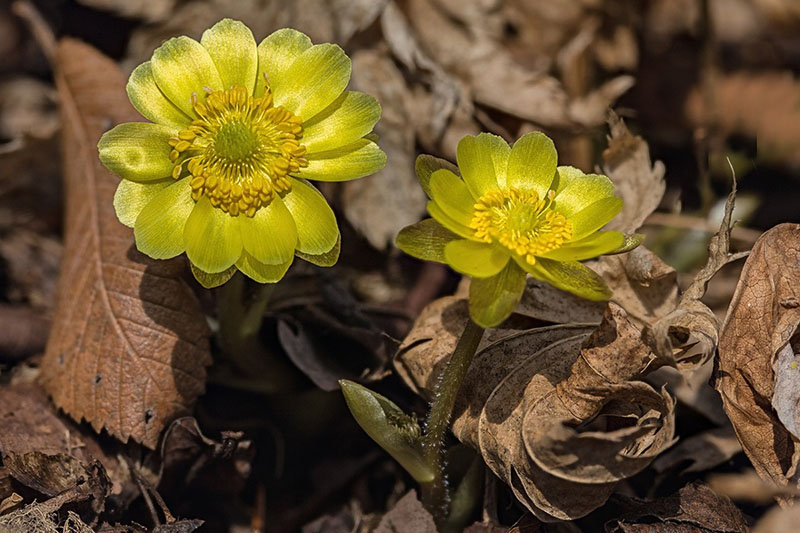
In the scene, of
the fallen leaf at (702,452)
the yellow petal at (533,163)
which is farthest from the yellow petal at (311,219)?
the fallen leaf at (702,452)

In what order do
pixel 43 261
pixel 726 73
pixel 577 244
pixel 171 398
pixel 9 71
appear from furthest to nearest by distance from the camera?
pixel 726 73 → pixel 9 71 → pixel 43 261 → pixel 171 398 → pixel 577 244

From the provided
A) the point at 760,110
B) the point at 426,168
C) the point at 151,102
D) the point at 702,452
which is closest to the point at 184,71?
the point at 151,102

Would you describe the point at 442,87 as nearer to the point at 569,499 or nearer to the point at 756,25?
the point at 569,499

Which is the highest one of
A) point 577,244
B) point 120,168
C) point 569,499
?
point 120,168

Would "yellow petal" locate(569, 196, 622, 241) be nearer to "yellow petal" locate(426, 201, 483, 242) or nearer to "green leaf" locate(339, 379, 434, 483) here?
"yellow petal" locate(426, 201, 483, 242)

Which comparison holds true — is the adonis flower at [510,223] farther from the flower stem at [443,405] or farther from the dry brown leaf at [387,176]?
the dry brown leaf at [387,176]

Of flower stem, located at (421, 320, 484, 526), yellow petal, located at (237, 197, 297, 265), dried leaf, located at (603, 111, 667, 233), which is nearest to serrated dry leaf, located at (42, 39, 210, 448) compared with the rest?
yellow petal, located at (237, 197, 297, 265)

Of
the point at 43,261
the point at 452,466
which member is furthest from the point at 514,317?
the point at 43,261
